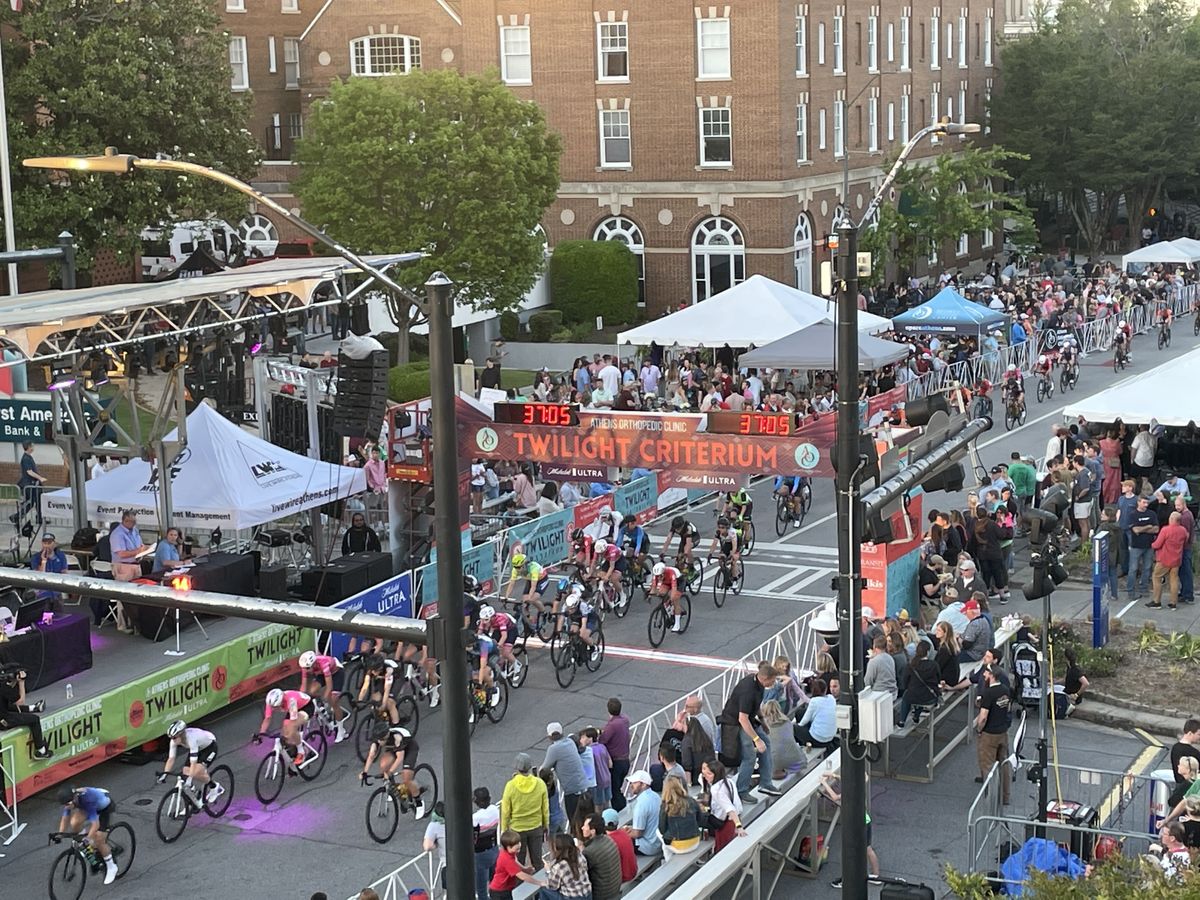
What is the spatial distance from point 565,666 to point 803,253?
1474 inches

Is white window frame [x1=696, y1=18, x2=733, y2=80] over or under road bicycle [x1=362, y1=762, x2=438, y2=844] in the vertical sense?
over

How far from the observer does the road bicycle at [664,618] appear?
83.7ft

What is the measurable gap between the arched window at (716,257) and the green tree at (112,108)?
57.8 feet

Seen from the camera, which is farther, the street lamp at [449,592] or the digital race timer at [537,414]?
the digital race timer at [537,414]

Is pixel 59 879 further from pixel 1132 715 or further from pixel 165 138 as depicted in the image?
pixel 165 138

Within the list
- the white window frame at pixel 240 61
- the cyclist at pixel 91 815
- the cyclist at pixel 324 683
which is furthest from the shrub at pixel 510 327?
the cyclist at pixel 91 815

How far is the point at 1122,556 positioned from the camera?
27.8m

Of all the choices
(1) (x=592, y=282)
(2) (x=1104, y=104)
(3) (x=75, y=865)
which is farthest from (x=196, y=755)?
(2) (x=1104, y=104)

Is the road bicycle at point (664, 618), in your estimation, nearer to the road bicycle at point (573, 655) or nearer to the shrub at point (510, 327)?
the road bicycle at point (573, 655)

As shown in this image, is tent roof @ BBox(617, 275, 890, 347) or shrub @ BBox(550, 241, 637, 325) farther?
shrub @ BBox(550, 241, 637, 325)

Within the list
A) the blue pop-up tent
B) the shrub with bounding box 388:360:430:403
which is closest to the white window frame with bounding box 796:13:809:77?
the blue pop-up tent

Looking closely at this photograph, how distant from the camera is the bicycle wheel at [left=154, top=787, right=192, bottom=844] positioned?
61.2 feet

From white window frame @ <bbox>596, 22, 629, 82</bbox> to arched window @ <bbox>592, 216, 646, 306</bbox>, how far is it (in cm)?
477

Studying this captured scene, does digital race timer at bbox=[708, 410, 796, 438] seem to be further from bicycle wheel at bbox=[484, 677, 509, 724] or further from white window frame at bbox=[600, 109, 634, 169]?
white window frame at bbox=[600, 109, 634, 169]
